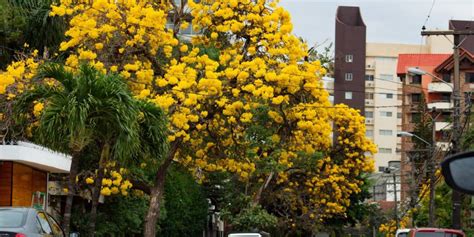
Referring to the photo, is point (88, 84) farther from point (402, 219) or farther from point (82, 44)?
point (402, 219)

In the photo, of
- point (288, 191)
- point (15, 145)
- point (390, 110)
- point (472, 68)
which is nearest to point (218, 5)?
point (15, 145)

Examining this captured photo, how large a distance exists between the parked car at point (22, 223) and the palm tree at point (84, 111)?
3378 mm

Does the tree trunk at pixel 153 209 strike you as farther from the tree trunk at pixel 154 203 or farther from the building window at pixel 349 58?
the building window at pixel 349 58

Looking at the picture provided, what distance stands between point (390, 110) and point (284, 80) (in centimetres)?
9431

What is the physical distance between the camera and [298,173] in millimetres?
43281

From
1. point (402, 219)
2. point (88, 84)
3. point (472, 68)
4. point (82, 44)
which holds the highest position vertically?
point (472, 68)

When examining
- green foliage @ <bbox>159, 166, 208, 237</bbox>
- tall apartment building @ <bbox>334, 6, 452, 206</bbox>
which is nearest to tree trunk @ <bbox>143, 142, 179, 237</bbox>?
green foliage @ <bbox>159, 166, 208, 237</bbox>

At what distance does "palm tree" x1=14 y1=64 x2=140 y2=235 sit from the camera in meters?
17.7

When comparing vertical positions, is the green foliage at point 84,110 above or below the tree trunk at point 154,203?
above

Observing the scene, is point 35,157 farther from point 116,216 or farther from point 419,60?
point 419,60

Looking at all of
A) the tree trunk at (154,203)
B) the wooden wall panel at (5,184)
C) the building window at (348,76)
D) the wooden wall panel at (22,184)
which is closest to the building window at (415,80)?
the building window at (348,76)

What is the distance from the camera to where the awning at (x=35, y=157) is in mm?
23625

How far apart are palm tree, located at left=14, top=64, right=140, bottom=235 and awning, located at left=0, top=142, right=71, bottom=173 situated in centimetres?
404

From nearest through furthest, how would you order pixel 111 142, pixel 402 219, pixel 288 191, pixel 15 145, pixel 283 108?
pixel 111 142 < pixel 15 145 < pixel 283 108 < pixel 288 191 < pixel 402 219
